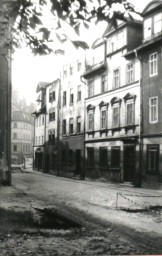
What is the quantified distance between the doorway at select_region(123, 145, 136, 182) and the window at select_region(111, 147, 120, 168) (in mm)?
1043

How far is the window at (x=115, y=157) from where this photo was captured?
26984 millimetres

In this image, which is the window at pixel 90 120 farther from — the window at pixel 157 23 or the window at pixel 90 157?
the window at pixel 157 23

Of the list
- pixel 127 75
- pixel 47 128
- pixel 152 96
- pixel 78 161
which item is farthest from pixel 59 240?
pixel 47 128

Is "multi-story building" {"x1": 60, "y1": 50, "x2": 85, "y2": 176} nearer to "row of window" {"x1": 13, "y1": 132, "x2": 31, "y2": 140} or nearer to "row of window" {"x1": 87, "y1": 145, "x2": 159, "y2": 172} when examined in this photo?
"row of window" {"x1": 87, "y1": 145, "x2": 159, "y2": 172}

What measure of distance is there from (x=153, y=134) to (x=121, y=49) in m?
7.97

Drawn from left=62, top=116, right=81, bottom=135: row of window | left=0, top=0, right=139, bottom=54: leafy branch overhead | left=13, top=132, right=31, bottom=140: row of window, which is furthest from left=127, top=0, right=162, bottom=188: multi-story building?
left=13, top=132, right=31, bottom=140: row of window

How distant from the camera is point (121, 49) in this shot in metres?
26.7

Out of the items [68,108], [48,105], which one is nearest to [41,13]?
[68,108]

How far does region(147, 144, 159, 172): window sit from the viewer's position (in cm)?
2216

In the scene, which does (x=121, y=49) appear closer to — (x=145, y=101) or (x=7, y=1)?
(x=145, y=101)

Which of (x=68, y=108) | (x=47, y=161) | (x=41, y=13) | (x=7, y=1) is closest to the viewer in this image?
(x=7, y=1)

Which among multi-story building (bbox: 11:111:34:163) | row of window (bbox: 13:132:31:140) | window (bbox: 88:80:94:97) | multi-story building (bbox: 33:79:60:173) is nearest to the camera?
window (bbox: 88:80:94:97)

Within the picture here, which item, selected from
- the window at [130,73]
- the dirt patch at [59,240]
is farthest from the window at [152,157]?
the dirt patch at [59,240]

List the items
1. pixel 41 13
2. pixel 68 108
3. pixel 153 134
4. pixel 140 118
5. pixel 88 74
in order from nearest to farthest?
pixel 41 13, pixel 153 134, pixel 140 118, pixel 88 74, pixel 68 108
